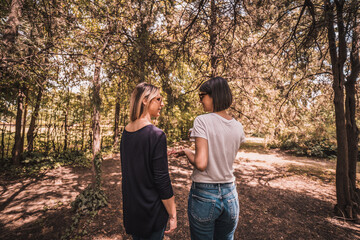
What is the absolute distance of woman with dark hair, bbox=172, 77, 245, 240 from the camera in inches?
48.4

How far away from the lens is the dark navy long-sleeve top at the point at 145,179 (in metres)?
1.18

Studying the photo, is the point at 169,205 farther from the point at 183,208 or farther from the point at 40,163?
the point at 40,163

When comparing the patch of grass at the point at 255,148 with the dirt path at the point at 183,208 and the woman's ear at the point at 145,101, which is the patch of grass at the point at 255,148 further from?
the woman's ear at the point at 145,101

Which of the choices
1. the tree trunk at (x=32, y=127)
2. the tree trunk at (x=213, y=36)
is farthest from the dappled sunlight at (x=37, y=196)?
the tree trunk at (x=213, y=36)

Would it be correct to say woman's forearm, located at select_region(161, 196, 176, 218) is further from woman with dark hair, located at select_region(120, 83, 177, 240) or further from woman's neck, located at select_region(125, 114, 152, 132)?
woman's neck, located at select_region(125, 114, 152, 132)

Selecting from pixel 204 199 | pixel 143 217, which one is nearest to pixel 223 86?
pixel 204 199

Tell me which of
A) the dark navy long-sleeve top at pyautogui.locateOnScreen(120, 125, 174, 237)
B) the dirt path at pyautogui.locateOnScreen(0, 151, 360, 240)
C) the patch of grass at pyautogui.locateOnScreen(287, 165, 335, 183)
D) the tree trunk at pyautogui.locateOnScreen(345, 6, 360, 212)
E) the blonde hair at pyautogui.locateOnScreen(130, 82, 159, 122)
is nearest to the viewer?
the dark navy long-sleeve top at pyautogui.locateOnScreen(120, 125, 174, 237)

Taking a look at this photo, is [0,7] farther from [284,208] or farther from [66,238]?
[284,208]

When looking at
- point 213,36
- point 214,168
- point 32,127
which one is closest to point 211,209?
point 214,168

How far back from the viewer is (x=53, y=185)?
488 cm

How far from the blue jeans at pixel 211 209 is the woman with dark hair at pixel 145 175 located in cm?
19

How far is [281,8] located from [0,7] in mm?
6992

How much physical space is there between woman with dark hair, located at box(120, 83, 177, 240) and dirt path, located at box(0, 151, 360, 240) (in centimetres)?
207

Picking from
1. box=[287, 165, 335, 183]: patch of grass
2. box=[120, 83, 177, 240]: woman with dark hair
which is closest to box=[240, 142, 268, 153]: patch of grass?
box=[287, 165, 335, 183]: patch of grass
